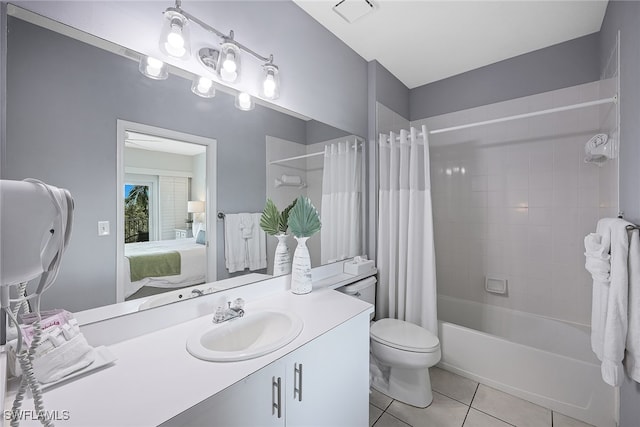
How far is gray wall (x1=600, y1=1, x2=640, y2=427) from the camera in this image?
1.17 meters

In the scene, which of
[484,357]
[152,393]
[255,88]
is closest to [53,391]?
[152,393]

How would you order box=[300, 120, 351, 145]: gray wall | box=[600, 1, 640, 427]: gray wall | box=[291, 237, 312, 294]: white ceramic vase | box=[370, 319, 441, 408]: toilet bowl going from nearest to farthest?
box=[600, 1, 640, 427]: gray wall, box=[291, 237, 312, 294]: white ceramic vase, box=[370, 319, 441, 408]: toilet bowl, box=[300, 120, 351, 145]: gray wall

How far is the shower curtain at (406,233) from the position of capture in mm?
2039

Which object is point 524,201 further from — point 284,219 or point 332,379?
point 332,379

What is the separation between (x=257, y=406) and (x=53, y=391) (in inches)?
21.1

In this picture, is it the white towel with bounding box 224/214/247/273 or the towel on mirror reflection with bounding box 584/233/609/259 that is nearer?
the towel on mirror reflection with bounding box 584/233/609/259

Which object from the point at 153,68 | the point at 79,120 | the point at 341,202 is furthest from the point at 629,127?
the point at 79,120

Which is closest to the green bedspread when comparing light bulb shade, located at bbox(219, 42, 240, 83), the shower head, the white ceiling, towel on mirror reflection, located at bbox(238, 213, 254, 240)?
towel on mirror reflection, located at bbox(238, 213, 254, 240)

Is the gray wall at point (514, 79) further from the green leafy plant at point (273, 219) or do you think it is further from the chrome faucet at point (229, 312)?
the chrome faucet at point (229, 312)

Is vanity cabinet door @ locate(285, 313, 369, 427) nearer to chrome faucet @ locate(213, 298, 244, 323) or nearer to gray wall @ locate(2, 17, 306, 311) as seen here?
chrome faucet @ locate(213, 298, 244, 323)

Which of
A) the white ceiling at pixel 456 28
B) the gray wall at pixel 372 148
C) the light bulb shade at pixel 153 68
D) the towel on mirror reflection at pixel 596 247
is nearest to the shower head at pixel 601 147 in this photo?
the towel on mirror reflection at pixel 596 247

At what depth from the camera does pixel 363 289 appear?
6.65 ft

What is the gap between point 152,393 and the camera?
70 centimetres

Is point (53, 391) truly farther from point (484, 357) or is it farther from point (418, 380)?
point (484, 357)
